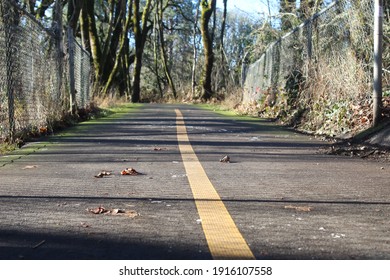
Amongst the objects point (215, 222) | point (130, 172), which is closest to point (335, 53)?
point (130, 172)

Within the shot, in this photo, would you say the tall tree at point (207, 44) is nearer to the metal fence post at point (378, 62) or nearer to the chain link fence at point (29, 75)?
the chain link fence at point (29, 75)

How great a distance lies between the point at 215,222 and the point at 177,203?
27.7 inches

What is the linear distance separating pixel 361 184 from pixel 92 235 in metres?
3.07

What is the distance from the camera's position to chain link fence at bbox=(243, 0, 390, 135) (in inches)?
415

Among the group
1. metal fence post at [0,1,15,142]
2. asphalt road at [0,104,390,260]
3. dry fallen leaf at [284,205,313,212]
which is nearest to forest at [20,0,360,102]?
metal fence post at [0,1,15,142]

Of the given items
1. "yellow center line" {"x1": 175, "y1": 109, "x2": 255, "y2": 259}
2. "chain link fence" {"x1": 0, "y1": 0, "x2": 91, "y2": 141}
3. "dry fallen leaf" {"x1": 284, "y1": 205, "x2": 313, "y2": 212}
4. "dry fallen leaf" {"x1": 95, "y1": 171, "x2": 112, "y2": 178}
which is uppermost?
"chain link fence" {"x1": 0, "y1": 0, "x2": 91, "y2": 141}

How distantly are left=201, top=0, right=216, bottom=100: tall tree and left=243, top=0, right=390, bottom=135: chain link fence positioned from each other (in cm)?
2002

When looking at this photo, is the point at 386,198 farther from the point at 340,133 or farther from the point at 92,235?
the point at 340,133

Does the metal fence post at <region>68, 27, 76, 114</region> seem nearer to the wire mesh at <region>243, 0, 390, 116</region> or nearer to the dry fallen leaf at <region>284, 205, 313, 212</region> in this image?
the wire mesh at <region>243, 0, 390, 116</region>

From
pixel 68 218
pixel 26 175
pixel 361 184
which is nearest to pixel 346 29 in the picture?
pixel 361 184

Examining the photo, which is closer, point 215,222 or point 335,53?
point 215,222

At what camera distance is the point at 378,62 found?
9.25 meters

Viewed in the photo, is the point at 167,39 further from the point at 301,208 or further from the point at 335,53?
the point at 301,208
